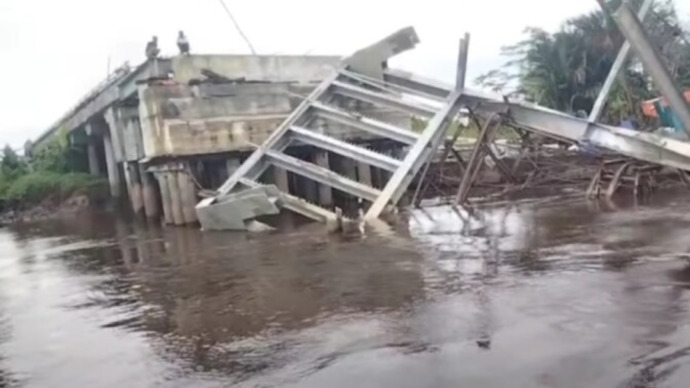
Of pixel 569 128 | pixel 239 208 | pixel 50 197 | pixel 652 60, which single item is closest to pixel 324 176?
pixel 239 208

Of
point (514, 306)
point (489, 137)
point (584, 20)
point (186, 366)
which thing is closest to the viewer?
point (186, 366)

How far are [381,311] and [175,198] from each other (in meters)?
16.3

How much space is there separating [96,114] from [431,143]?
18.1 meters

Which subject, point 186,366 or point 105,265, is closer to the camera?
point 186,366

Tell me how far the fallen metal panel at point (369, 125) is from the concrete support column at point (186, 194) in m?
4.44

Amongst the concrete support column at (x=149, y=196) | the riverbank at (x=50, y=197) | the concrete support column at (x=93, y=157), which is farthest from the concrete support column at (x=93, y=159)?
the concrete support column at (x=149, y=196)

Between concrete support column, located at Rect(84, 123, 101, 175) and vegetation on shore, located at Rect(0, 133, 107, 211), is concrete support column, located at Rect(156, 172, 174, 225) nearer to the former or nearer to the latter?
vegetation on shore, located at Rect(0, 133, 107, 211)

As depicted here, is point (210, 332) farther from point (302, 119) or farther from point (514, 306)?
point (302, 119)

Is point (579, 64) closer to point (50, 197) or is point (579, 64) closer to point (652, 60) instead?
point (50, 197)

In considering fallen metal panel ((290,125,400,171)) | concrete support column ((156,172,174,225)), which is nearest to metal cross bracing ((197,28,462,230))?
fallen metal panel ((290,125,400,171))

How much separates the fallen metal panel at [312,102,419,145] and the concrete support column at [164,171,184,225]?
4.82m

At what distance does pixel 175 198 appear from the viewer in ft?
80.1

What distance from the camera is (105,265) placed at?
54.3ft

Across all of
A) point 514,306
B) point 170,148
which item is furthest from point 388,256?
point 170,148
